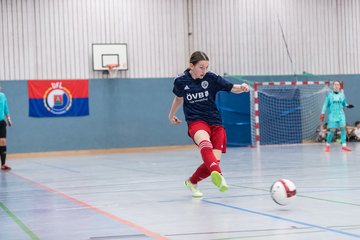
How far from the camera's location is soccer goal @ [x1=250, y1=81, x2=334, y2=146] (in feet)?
83.0

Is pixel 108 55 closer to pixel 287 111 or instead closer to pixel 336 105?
pixel 287 111

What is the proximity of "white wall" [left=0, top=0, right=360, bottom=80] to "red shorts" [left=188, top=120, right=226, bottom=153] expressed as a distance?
17.3m

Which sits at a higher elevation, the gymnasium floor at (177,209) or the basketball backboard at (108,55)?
the basketball backboard at (108,55)

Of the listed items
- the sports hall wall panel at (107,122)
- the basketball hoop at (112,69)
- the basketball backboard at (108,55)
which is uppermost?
the basketball backboard at (108,55)

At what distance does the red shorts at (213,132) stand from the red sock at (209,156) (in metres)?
0.34

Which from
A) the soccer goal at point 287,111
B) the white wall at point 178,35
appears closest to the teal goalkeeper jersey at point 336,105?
the soccer goal at point 287,111

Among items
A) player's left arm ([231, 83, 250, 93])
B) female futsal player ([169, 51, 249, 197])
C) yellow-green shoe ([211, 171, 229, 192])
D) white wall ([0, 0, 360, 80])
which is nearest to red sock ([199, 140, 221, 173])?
yellow-green shoe ([211, 171, 229, 192])

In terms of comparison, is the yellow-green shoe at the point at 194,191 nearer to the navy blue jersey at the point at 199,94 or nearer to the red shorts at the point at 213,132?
the red shorts at the point at 213,132

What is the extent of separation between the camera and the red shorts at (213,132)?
7.67 meters

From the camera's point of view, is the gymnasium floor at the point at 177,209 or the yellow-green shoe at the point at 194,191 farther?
the yellow-green shoe at the point at 194,191

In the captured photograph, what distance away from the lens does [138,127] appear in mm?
25188

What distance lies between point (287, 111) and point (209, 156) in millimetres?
18881

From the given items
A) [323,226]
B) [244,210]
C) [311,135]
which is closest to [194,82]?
[244,210]

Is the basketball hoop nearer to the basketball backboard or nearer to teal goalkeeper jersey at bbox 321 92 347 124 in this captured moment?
the basketball backboard
